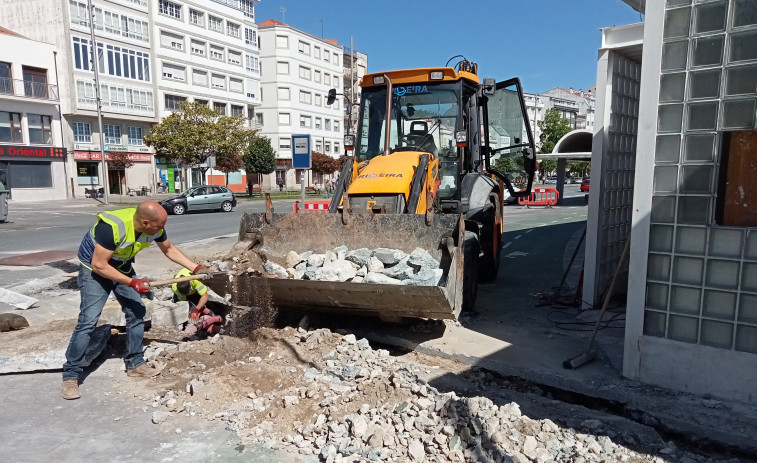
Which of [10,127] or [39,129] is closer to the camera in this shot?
[10,127]

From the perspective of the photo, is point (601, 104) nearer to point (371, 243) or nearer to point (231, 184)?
point (371, 243)

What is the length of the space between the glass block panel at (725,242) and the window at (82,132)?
1478 inches

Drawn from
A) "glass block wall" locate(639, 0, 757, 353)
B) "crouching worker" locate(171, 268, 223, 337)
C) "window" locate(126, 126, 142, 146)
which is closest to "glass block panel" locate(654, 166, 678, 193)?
"glass block wall" locate(639, 0, 757, 353)

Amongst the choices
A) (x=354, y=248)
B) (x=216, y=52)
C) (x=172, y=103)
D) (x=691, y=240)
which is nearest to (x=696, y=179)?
(x=691, y=240)

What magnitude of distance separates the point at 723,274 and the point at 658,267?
447 millimetres

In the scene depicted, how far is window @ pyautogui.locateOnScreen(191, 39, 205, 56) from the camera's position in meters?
41.4

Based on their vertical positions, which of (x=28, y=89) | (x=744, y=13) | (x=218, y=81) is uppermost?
(x=218, y=81)

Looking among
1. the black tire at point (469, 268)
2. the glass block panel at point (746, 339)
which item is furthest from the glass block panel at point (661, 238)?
the black tire at point (469, 268)

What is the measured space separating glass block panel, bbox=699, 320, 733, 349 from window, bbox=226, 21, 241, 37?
155ft

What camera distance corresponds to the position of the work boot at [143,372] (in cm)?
461

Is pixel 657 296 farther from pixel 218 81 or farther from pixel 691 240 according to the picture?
pixel 218 81

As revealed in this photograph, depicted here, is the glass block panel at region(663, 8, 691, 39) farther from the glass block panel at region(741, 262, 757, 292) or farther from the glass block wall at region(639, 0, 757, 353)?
the glass block panel at region(741, 262, 757, 292)

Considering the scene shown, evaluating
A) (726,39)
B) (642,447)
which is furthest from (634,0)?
(642,447)

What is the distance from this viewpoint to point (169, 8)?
39344 millimetres
